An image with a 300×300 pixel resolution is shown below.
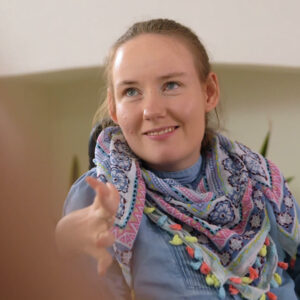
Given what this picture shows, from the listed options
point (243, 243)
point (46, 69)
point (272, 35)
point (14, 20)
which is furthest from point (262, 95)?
point (243, 243)

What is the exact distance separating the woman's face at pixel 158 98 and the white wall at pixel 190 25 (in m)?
0.61

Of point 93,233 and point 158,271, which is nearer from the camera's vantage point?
point 93,233

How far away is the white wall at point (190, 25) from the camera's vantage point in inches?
48.3

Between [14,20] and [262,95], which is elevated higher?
[14,20]

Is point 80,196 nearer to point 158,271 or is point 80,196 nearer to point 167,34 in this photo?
point 158,271

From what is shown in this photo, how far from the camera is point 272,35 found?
1303 mm

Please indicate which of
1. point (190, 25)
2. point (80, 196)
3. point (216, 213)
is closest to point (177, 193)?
point (216, 213)

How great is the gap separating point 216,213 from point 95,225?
0.34 meters

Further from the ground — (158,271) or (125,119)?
(125,119)

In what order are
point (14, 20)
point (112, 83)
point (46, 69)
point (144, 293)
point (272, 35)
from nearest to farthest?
point (144, 293)
point (112, 83)
point (14, 20)
point (46, 69)
point (272, 35)

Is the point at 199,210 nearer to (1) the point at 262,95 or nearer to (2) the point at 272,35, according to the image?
(2) the point at 272,35

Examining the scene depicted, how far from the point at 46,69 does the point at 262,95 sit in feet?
2.31

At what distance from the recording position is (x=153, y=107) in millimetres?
603

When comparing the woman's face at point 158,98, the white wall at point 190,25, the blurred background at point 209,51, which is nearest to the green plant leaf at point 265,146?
the blurred background at point 209,51
